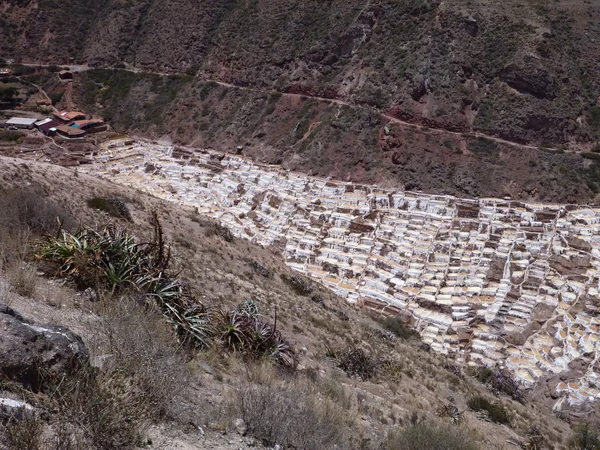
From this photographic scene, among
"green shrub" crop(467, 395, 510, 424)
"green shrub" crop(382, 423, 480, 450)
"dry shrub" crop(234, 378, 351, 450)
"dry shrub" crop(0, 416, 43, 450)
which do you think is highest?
"dry shrub" crop(0, 416, 43, 450)

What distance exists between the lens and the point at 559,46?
125ft

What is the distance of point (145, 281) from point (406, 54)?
3630 cm

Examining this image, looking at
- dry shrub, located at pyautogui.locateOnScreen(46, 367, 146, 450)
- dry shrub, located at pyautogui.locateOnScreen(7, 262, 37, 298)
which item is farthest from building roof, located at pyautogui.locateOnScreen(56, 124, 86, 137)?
dry shrub, located at pyautogui.locateOnScreen(46, 367, 146, 450)

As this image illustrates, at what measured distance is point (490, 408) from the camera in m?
14.0

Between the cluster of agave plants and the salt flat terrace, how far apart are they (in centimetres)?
1440

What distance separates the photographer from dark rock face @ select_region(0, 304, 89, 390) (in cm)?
466

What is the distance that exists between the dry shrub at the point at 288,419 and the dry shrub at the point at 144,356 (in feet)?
2.69

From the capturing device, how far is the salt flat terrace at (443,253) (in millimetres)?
22297

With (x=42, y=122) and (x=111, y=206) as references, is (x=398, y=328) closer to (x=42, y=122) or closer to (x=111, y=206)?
(x=111, y=206)

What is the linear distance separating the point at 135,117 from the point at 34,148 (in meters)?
9.53

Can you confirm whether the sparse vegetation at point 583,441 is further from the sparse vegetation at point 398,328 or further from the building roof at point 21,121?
A: the building roof at point 21,121

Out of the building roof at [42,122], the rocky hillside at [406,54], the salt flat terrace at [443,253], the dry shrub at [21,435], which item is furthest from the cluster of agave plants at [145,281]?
the building roof at [42,122]

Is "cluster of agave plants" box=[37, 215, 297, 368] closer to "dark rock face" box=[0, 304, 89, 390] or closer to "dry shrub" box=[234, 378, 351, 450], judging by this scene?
"dry shrub" box=[234, 378, 351, 450]

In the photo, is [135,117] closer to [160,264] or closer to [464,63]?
[464,63]
